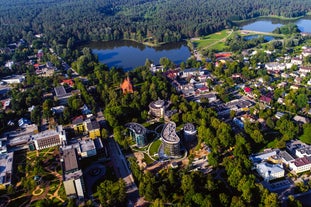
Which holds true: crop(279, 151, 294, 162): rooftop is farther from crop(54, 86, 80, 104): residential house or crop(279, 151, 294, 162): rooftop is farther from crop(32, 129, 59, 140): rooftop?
crop(54, 86, 80, 104): residential house

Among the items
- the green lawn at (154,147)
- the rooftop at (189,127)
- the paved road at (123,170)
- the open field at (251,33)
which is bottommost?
the open field at (251,33)

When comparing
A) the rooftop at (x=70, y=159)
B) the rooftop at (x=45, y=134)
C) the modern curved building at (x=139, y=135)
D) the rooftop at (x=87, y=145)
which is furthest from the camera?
the rooftop at (x=45, y=134)

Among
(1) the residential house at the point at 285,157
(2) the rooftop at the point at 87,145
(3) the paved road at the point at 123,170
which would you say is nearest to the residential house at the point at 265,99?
(1) the residential house at the point at 285,157

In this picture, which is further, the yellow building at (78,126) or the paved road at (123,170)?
the yellow building at (78,126)

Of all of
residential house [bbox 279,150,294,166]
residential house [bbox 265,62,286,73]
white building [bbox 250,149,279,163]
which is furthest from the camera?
residential house [bbox 265,62,286,73]

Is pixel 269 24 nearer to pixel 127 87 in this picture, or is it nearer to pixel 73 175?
pixel 127 87

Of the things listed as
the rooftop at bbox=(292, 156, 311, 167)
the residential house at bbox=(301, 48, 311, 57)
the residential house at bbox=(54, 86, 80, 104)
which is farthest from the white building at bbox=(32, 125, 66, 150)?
the residential house at bbox=(301, 48, 311, 57)

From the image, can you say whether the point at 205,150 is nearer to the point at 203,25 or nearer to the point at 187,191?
the point at 187,191

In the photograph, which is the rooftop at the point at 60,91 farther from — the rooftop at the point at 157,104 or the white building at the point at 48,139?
the rooftop at the point at 157,104
